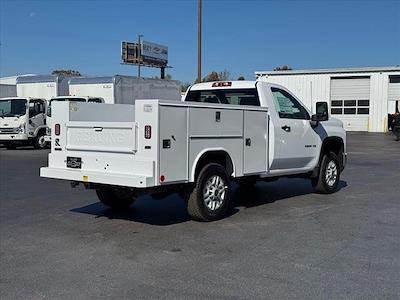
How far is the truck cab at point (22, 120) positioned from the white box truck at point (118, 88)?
10.5 ft

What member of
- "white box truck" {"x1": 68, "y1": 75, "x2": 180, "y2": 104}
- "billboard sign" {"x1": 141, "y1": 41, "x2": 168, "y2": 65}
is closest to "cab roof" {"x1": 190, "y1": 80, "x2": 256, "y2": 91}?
"white box truck" {"x1": 68, "y1": 75, "x2": 180, "y2": 104}

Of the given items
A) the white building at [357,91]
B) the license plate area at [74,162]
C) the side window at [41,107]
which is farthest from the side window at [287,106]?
the white building at [357,91]

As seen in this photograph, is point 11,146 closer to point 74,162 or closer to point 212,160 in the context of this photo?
point 74,162

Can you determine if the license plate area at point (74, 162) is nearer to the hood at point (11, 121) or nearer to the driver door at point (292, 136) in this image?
the driver door at point (292, 136)

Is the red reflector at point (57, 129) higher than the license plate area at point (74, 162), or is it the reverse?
the red reflector at point (57, 129)

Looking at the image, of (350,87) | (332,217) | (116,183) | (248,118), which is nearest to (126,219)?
(116,183)

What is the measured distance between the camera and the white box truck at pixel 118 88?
84.9ft

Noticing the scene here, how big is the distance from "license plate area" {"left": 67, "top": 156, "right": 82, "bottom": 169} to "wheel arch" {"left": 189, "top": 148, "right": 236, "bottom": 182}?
1.64 m

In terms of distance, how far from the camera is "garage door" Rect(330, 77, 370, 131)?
1730 inches

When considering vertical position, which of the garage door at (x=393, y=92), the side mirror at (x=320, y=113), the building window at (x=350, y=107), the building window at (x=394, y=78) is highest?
the building window at (x=394, y=78)

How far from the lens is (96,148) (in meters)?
7.57

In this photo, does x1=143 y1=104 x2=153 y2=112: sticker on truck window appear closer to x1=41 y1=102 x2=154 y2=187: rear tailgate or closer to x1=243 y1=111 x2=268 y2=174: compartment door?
x1=41 y1=102 x2=154 y2=187: rear tailgate

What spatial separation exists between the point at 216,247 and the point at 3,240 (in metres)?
2.75

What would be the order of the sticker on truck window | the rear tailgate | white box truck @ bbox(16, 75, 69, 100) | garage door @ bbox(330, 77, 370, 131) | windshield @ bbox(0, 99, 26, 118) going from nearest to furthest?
1. the sticker on truck window
2. the rear tailgate
3. windshield @ bbox(0, 99, 26, 118)
4. white box truck @ bbox(16, 75, 69, 100)
5. garage door @ bbox(330, 77, 370, 131)
